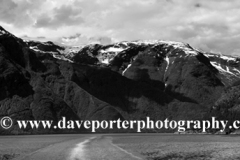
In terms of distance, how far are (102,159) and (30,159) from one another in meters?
12.3

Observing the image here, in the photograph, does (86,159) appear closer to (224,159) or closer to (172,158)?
(172,158)

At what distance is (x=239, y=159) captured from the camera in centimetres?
7044

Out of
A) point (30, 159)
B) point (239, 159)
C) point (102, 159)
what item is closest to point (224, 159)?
point (239, 159)

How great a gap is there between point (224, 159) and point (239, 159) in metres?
2.50

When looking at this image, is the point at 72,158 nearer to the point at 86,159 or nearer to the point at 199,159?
the point at 86,159

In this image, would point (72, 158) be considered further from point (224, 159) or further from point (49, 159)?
point (224, 159)

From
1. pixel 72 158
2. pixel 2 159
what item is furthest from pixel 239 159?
pixel 2 159

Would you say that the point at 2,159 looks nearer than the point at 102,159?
No

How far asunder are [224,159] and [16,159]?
3520 cm

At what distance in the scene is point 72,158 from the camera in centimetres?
6612

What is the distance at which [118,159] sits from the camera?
65.5 m

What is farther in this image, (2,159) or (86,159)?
(2,159)

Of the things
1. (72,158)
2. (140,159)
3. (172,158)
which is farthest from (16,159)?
(172,158)

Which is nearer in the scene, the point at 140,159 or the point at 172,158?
the point at 140,159
